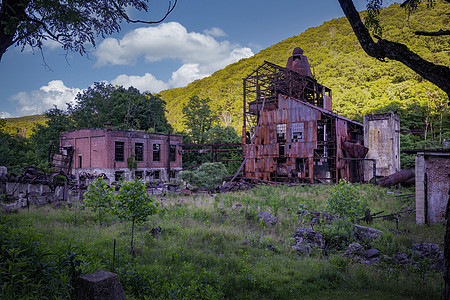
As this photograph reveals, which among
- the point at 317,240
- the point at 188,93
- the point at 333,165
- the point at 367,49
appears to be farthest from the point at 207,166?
the point at 188,93

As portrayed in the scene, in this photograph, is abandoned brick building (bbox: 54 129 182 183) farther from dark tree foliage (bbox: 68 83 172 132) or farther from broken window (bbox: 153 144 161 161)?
dark tree foliage (bbox: 68 83 172 132)

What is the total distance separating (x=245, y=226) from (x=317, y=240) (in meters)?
3.01

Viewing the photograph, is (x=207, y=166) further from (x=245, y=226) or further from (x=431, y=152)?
(x=431, y=152)

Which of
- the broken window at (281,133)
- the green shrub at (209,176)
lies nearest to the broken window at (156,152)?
the green shrub at (209,176)

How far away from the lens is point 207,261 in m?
7.04

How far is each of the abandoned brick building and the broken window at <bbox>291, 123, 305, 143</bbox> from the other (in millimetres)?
14467

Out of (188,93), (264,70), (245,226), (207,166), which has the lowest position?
(245,226)

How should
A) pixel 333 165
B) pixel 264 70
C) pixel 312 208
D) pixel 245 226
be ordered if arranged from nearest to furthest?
pixel 245 226 → pixel 312 208 → pixel 333 165 → pixel 264 70

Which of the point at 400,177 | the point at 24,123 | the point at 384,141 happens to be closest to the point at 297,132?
the point at 384,141

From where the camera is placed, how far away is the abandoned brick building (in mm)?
27469

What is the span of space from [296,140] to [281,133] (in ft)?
5.76

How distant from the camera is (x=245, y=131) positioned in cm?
3003

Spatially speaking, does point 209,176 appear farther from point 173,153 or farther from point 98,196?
point 98,196

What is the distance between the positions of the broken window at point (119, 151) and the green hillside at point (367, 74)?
2770 cm
